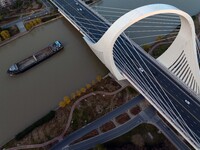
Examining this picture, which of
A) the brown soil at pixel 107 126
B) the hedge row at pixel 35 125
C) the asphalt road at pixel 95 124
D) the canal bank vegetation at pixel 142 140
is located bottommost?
the canal bank vegetation at pixel 142 140

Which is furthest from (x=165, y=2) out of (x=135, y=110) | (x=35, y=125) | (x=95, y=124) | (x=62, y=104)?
(x=35, y=125)

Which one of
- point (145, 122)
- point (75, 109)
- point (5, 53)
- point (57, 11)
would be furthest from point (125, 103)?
point (57, 11)

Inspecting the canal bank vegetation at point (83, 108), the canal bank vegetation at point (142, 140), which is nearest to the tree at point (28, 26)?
the canal bank vegetation at point (83, 108)

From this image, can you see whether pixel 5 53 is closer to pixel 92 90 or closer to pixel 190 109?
pixel 92 90

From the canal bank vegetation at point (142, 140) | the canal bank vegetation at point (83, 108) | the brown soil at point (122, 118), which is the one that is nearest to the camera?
the canal bank vegetation at point (142, 140)

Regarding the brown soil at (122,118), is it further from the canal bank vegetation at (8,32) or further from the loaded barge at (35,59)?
the canal bank vegetation at (8,32)

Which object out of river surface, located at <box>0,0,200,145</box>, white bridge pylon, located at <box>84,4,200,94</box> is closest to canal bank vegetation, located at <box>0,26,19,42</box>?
river surface, located at <box>0,0,200,145</box>
